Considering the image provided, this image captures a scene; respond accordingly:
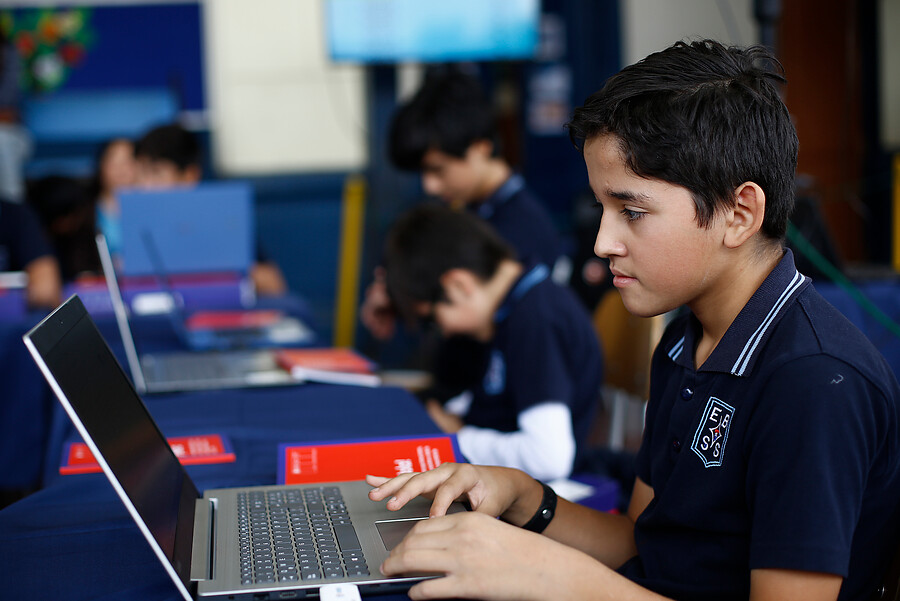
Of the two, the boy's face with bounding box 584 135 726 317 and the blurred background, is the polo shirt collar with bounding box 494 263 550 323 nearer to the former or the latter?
the boy's face with bounding box 584 135 726 317

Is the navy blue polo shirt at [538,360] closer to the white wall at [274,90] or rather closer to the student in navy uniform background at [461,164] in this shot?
the student in navy uniform background at [461,164]

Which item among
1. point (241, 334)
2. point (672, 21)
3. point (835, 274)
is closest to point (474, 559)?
point (241, 334)

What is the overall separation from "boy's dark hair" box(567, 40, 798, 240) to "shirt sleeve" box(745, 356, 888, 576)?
175mm

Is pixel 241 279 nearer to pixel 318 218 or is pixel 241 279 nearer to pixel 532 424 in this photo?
pixel 532 424

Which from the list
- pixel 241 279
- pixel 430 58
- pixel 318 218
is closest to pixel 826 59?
pixel 430 58

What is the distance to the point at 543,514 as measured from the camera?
97 cm

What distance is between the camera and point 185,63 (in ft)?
15.3

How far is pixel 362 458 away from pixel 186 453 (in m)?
0.25

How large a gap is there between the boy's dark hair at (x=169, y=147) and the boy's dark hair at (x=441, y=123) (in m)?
1.04

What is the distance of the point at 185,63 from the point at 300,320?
275 cm

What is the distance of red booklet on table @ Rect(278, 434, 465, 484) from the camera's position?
1020mm

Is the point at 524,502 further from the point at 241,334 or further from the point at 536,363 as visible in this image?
the point at 241,334

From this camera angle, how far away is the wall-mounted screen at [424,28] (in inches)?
150

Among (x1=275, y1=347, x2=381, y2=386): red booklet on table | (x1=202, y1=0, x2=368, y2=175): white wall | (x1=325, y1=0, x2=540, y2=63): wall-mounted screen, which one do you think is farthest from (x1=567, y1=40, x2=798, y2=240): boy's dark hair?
(x1=202, y1=0, x2=368, y2=175): white wall
